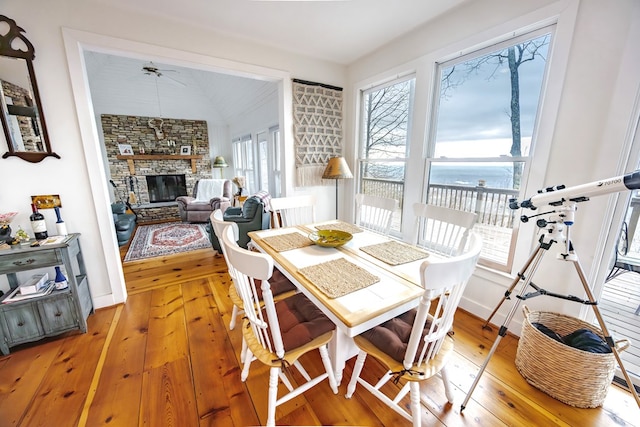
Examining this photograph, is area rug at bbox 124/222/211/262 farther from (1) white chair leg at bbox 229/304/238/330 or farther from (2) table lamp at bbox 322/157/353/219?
(2) table lamp at bbox 322/157/353/219

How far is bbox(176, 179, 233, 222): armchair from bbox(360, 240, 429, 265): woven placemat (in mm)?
3895

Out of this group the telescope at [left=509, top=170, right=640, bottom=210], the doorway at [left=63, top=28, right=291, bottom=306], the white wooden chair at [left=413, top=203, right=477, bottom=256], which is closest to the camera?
the telescope at [left=509, top=170, right=640, bottom=210]

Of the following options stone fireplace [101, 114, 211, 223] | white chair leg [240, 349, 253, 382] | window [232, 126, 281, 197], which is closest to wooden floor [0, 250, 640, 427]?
white chair leg [240, 349, 253, 382]

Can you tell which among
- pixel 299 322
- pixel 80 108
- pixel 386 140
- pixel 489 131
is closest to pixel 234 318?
pixel 299 322

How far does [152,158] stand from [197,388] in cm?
607

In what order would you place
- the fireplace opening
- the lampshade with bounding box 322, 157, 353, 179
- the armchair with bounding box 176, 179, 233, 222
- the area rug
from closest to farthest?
the lampshade with bounding box 322, 157, 353, 179, the area rug, the armchair with bounding box 176, 179, 233, 222, the fireplace opening

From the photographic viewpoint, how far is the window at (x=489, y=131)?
171cm

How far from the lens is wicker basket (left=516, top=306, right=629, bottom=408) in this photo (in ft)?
4.06

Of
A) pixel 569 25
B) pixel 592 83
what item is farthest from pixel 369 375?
pixel 569 25

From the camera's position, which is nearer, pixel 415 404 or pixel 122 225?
pixel 415 404

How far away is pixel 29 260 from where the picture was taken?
1656 millimetres

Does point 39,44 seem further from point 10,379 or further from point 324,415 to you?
point 324,415

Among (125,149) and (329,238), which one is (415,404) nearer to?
(329,238)

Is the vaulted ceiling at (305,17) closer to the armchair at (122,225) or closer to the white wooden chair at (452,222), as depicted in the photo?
the white wooden chair at (452,222)
